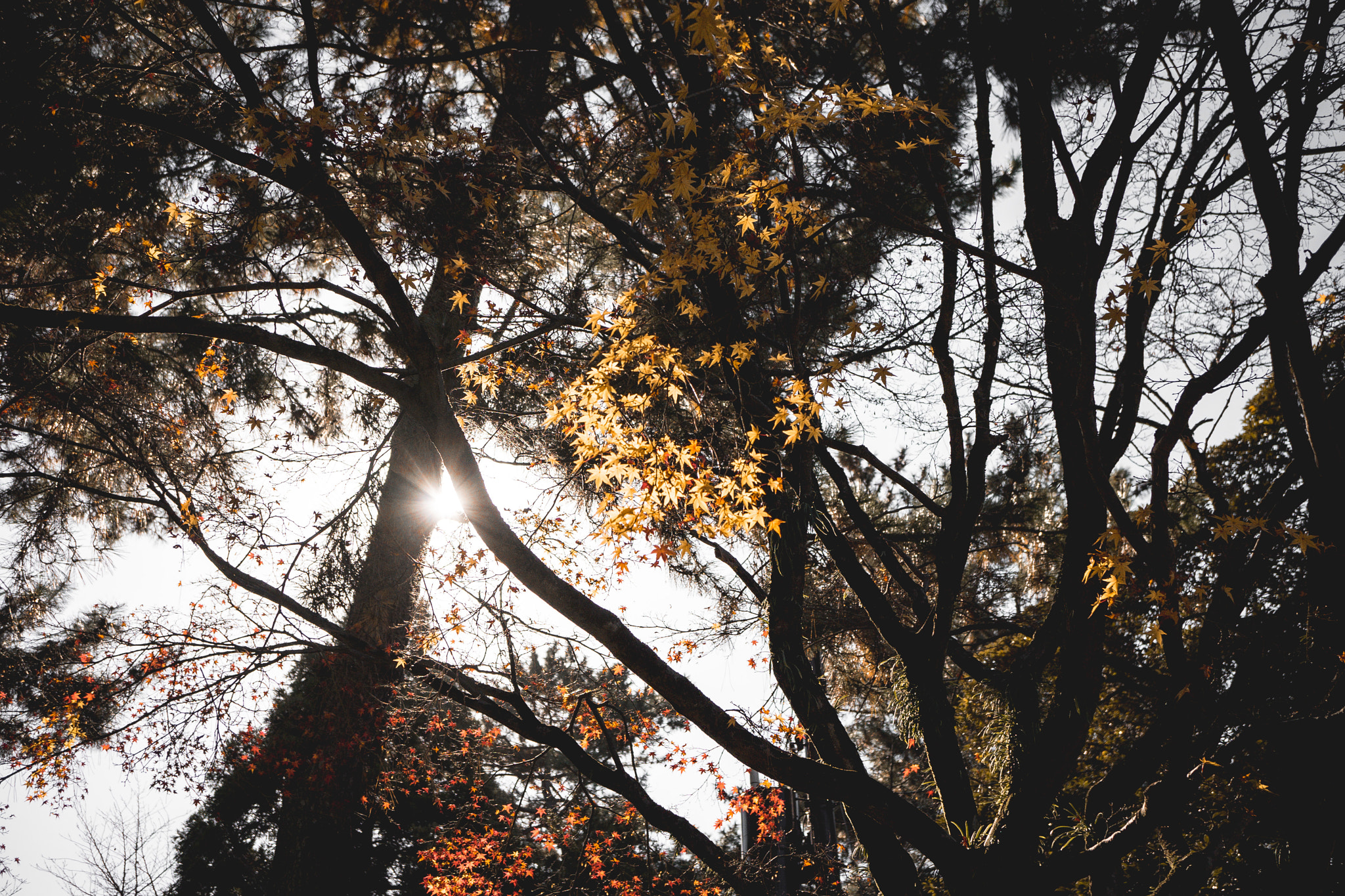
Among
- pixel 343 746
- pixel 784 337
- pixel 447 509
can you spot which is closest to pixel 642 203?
pixel 784 337

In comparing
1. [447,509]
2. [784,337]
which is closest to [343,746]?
[447,509]

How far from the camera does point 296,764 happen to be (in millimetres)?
5613

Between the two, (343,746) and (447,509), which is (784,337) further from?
(343,746)

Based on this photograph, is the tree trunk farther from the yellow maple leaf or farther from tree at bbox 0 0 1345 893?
the yellow maple leaf

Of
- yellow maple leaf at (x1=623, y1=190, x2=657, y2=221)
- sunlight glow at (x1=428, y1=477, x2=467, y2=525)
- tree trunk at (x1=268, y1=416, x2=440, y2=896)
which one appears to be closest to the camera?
yellow maple leaf at (x1=623, y1=190, x2=657, y2=221)

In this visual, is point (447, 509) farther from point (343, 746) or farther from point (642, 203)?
point (642, 203)

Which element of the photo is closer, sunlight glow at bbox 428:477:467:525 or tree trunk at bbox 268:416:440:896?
sunlight glow at bbox 428:477:467:525

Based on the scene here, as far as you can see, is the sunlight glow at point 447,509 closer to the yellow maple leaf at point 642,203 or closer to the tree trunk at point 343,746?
the tree trunk at point 343,746

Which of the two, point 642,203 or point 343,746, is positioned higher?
point 642,203

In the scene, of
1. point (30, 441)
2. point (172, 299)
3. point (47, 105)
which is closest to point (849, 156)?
point (172, 299)

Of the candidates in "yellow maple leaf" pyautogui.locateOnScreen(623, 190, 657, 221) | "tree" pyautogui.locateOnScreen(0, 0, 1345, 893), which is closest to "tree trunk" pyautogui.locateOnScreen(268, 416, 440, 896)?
"tree" pyautogui.locateOnScreen(0, 0, 1345, 893)

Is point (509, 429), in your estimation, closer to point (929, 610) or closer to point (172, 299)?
point (172, 299)

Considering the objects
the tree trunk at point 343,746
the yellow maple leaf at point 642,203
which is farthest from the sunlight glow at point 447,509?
the yellow maple leaf at point 642,203

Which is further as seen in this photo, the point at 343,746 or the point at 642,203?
the point at 343,746
